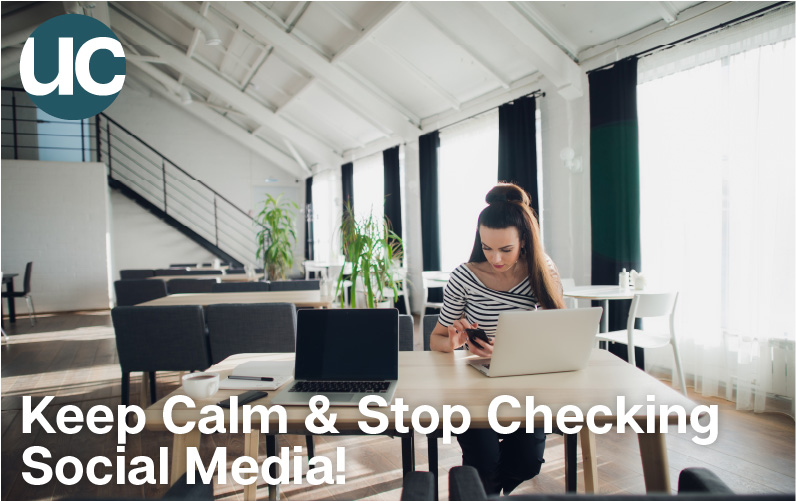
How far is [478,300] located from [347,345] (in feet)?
2.21

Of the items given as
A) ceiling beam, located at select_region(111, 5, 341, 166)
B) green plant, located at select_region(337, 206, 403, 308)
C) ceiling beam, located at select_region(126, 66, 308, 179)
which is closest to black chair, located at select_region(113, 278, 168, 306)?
green plant, located at select_region(337, 206, 403, 308)

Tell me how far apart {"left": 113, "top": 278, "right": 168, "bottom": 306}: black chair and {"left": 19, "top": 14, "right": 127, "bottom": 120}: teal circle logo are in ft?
5.14

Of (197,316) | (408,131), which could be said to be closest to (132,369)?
(197,316)

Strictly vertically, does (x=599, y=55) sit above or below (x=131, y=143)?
below

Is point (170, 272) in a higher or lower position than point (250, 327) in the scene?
higher

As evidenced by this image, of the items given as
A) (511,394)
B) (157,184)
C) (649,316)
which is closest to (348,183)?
(157,184)

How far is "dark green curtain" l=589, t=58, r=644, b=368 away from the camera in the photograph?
414 cm

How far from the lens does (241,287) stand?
4.47m

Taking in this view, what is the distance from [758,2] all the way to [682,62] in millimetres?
615

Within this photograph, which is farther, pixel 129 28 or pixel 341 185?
pixel 341 185

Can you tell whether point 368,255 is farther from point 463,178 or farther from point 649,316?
point 463,178

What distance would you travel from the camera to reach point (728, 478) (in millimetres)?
2361

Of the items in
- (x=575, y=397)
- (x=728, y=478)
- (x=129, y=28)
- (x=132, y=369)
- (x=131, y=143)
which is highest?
(x=129, y=28)

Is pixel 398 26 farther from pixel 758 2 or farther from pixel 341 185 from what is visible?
pixel 341 185
